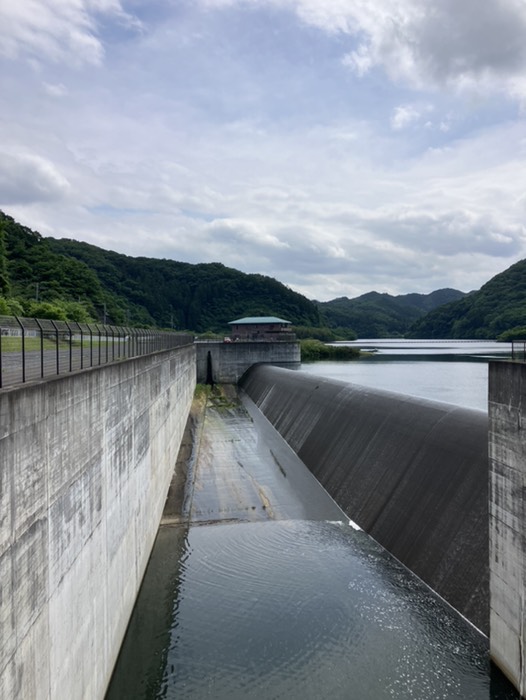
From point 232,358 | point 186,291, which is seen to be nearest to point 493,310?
point 186,291

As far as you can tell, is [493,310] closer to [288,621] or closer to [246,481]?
[246,481]

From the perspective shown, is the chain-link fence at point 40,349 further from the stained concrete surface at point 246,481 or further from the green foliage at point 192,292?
the green foliage at point 192,292

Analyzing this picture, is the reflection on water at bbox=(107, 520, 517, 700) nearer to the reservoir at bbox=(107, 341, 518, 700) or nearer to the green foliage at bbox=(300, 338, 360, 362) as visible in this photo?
the reservoir at bbox=(107, 341, 518, 700)

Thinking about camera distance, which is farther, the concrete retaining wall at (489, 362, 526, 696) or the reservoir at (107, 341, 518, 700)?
the reservoir at (107, 341, 518, 700)

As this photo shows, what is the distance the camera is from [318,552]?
15.7m

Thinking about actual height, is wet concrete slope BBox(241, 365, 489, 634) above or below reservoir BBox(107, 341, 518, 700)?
above

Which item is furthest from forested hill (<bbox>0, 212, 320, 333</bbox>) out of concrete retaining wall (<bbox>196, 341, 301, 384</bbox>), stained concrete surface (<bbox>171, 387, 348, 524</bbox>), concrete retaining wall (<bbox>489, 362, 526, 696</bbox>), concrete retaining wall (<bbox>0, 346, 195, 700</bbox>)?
concrete retaining wall (<bbox>489, 362, 526, 696</bbox>)

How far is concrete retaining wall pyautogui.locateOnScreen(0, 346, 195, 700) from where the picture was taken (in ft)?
17.5

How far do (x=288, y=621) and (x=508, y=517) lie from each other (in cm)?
555

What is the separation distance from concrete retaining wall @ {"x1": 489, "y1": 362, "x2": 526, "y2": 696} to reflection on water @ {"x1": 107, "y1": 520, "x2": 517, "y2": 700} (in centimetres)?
78

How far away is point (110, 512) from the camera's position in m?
10.0

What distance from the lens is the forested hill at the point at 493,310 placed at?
12608cm

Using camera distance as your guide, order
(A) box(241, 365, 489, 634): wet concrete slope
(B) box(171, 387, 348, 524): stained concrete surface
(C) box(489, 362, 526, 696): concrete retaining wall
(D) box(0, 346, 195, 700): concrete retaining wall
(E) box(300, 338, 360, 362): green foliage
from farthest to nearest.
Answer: (E) box(300, 338, 360, 362): green foliage, (B) box(171, 387, 348, 524): stained concrete surface, (A) box(241, 365, 489, 634): wet concrete slope, (C) box(489, 362, 526, 696): concrete retaining wall, (D) box(0, 346, 195, 700): concrete retaining wall

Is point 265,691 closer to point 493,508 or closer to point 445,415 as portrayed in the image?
point 493,508
